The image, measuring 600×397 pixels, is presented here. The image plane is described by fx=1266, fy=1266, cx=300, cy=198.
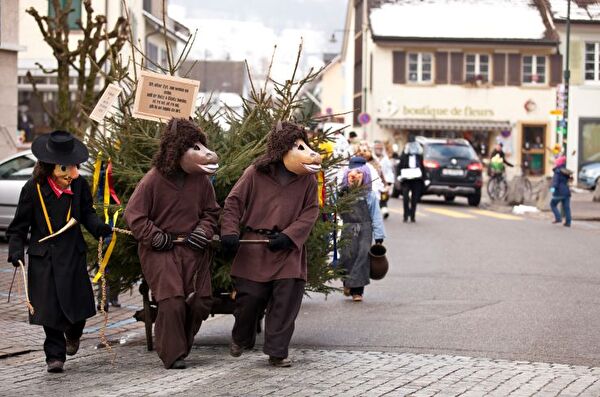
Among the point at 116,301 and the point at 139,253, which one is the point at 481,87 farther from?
the point at 139,253

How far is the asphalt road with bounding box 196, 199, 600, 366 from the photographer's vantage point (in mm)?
10367

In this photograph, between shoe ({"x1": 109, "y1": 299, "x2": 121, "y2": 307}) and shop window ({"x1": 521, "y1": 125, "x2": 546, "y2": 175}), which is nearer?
shoe ({"x1": 109, "y1": 299, "x2": 121, "y2": 307})

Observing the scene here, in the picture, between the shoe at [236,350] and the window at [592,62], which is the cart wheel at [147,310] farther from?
the window at [592,62]

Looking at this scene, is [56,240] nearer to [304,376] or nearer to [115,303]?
[304,376]

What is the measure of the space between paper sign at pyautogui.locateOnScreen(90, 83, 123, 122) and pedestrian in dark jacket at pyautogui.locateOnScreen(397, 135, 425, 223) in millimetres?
16286

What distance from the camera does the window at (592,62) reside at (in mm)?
57000

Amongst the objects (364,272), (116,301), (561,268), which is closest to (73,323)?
(116,301)

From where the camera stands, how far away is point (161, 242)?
8812 millimetres

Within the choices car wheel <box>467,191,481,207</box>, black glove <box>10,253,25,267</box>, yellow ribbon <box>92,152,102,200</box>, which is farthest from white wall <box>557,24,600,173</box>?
black glove <box>10,253,25,267</box>

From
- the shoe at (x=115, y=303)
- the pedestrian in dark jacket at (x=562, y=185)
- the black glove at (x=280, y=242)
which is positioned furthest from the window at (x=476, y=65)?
the black glove at (x=280, y=242)

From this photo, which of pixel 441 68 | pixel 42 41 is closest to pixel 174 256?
pixel 42 41

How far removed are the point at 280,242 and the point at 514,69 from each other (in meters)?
50.0

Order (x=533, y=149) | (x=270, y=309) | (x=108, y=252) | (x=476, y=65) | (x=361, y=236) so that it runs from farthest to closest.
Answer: (x=476, y=65) < (x=533, y=149) < (x=361, y=236) < (x=108, y=252) < (x=270, y=309)

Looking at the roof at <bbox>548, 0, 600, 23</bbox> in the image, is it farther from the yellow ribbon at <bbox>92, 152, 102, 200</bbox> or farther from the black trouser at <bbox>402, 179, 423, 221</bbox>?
the yellow ribbon at <bbox>92, 152, 102, 200</bbox>
